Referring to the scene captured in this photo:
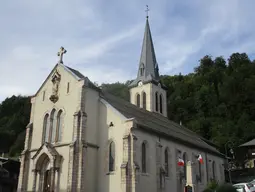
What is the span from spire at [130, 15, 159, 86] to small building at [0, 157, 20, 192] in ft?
67.2

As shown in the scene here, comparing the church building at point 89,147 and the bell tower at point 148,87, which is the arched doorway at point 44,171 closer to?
the church building at point 89,147

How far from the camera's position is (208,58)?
95.9 metres

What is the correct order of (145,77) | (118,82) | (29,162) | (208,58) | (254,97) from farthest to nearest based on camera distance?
(118,82) < (208,58) < (254,97) < (145,77) < (29,162)

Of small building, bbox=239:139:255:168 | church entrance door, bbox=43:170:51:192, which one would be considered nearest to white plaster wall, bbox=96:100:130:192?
church entrance door, bbox=43:170:51:192

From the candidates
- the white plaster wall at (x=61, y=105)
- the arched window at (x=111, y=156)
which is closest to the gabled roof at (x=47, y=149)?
the white plaster wall at (x=61, y=105)

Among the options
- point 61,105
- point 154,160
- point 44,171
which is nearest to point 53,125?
point 61,105

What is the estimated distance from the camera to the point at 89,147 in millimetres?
26188

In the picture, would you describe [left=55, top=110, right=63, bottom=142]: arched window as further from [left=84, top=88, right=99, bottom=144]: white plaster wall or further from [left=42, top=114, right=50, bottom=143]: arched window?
[left=84, top=88, right=99, bottom=144]: white plaster wall

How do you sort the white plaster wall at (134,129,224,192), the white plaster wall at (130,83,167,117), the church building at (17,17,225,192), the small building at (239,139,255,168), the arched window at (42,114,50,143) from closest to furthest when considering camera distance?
the church building at (17,17,225,192) < the white plaster wall at (134,129,224,192) < the arched window at (42,114,50,143) < the white plaster wall at (130,83,167,117) < the small building at (239,139,255,168)

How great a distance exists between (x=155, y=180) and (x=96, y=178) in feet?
17.0

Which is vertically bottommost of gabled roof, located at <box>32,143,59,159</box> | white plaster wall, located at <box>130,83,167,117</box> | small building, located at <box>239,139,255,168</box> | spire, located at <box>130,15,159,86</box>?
gabled roof, located at <box>32,143,59,159</box>

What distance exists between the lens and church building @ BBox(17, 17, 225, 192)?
2469 centimetres

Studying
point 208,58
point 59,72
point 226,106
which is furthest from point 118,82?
point 59,72

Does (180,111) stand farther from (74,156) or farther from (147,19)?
(74,156)
